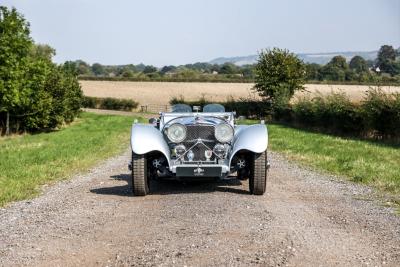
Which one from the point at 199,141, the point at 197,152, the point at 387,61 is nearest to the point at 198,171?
the point at 197,152

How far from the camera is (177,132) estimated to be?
10.3 meters

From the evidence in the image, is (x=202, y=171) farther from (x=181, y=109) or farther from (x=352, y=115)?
(x=352, y=115)

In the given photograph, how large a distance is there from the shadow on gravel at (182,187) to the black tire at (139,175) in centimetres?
50

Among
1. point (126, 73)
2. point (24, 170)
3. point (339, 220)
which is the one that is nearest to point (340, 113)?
point (24, 170)

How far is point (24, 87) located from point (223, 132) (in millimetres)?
31682

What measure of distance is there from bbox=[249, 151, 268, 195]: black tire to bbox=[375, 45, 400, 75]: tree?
103390 millimetres

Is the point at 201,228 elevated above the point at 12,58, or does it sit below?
below

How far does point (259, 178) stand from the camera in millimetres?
10039

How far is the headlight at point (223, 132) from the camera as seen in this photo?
10250 mm

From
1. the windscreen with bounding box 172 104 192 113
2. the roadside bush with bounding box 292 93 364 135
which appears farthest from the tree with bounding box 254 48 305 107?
the windscreen with bounding box 172 104 192 113

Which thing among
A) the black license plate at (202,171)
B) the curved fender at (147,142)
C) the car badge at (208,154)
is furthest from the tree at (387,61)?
the black license plate at (202,171)

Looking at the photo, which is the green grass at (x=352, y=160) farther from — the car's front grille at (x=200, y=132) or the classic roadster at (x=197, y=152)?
the car's front grille at (x=200, y=132)

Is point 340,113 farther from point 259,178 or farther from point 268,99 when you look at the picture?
point 268,99

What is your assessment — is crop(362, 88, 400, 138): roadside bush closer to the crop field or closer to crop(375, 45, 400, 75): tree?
the crop field
